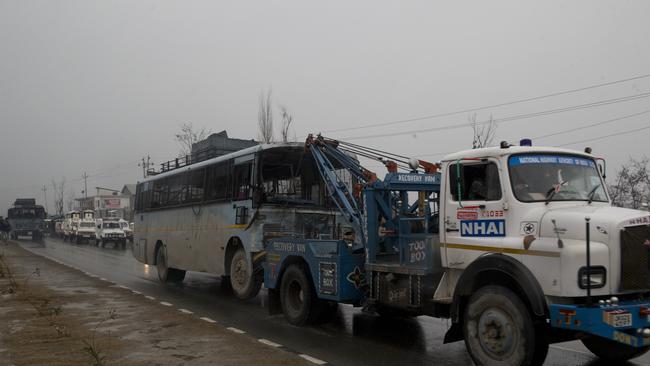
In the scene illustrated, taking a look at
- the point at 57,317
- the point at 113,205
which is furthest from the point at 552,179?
the point at 113,205

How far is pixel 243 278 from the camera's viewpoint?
12.7 metres

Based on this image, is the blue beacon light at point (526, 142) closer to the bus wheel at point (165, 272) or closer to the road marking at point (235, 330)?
the road marking at point (235, 330)

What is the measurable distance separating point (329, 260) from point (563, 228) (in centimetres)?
406

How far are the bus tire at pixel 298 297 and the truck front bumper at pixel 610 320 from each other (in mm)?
4739

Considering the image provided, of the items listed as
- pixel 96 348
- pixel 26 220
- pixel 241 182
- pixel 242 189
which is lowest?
pixel 96 348

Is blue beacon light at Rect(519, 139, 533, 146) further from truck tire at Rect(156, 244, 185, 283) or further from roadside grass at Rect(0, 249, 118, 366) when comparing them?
truck tire at Rect(156, 244, 185, 283)

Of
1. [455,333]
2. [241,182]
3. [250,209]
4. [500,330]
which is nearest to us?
[500,330]

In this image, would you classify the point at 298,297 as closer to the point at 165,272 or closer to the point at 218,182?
A: the point at 218,182

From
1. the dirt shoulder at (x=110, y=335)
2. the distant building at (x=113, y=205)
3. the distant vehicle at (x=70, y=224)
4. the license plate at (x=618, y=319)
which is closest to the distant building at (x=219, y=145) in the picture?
the dirt shoulder at (x=110, y=335)

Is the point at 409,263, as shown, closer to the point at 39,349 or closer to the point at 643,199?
the point at 39,349

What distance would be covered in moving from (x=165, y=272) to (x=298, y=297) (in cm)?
836

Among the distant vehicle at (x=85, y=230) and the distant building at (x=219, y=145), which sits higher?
the distant building at (x=219, y=145)

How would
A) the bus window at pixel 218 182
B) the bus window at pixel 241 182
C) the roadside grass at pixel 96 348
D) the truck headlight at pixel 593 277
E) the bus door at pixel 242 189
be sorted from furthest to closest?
the bus window at pixel 218 182 → the bus window at pixel 241 182 → the bus door at pixel 242 189 → the roadside grass at pixel 96 348 → the truck headlight at pixel 593 277

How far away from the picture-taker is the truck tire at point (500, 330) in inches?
230
